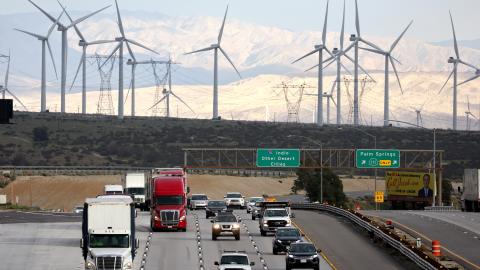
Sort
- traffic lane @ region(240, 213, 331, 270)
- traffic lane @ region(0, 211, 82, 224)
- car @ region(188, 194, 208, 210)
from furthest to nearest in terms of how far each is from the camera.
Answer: car @ region(188, 194, 208, 210)
traffic lane @ region(0, 211, 82, 224)
traffic lane @ region(240, 213, 331, 270)

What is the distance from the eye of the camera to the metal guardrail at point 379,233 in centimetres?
5488

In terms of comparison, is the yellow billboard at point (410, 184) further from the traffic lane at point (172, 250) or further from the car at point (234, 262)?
the car at point (234, 262)

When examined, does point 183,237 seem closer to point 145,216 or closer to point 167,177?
point 167,177

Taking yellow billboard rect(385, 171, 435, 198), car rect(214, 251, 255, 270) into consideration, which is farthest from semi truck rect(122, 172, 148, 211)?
car rect(214, 251, 255, 270)

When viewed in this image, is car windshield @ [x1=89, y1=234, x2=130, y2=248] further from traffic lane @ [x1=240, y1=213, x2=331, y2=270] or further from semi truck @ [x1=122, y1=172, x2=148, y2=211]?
semi truck @ [x1=122, y1=172, x2=148, y2=211]

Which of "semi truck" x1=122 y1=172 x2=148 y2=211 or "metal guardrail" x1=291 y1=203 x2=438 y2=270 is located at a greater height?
"semi truck" x1=122 y1=172 x2=148 y2=211

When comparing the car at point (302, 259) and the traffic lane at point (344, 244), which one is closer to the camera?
the car at point (302, 259)

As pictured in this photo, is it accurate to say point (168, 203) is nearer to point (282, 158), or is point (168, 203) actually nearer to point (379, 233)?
point (379, 233)

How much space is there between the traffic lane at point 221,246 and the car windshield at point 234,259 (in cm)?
536

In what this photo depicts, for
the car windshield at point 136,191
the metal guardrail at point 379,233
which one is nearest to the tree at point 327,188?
the metal guardrail at point 379,233

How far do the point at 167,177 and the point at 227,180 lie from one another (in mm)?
105428

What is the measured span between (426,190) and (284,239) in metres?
71.9

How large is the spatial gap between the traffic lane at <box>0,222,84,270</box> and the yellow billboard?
52.3 m

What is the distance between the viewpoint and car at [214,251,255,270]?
168 ft
